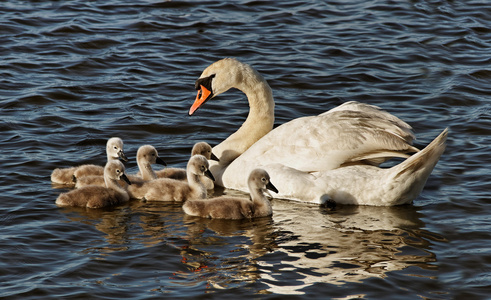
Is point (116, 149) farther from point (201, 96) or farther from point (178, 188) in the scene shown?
point (201, 96)

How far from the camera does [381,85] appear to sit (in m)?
14.2

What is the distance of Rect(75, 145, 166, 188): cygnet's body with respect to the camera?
9664mm

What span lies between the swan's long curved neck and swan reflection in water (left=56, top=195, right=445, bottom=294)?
119cm

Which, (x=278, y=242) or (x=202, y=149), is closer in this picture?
(x=278, y=242)

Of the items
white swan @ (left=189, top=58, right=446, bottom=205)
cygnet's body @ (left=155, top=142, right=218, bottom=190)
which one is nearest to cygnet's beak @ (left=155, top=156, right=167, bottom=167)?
cygnet's body @ (left=155, top=142, right=218, bottom=190)

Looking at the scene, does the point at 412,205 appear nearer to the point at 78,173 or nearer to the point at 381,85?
the point at 78,173

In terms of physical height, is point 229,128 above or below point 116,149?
below

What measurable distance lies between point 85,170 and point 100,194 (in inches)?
30.6

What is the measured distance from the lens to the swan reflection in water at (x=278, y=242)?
7.52 m

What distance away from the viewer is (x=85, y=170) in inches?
389

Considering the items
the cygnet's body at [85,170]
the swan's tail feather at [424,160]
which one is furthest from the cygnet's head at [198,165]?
the swan's tail feather at [424,160]

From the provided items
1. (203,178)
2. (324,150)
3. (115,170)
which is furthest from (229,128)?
(115,170)

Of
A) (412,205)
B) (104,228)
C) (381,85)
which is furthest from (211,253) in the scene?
(381,85)

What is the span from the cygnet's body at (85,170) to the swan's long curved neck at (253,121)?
138 centimetres
